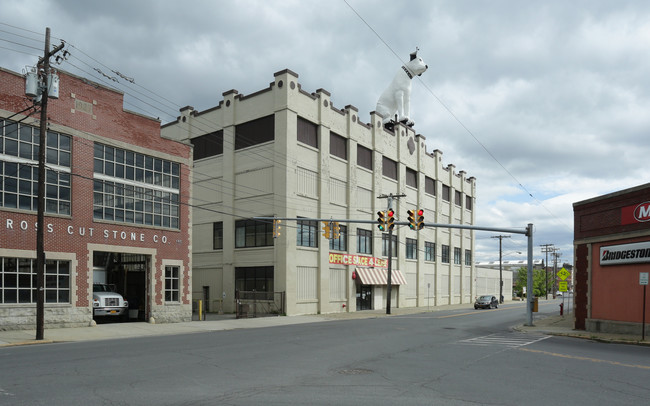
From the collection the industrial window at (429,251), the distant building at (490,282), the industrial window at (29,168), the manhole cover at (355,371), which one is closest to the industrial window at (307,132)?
the industrial window at (29,168)

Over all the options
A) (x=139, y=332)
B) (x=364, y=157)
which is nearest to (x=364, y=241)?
(x=364, y=157)

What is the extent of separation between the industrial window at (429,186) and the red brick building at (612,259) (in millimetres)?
33726

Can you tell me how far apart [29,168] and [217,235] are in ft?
65.4

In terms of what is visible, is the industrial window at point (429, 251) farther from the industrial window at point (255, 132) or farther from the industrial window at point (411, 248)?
the industrial window at point (255, 132)

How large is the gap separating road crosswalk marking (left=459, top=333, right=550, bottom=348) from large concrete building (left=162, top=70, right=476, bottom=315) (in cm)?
1636

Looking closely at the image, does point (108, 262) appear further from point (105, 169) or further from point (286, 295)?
point (286, 295)

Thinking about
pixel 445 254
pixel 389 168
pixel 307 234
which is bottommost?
pixel 445 254

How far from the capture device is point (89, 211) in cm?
2606

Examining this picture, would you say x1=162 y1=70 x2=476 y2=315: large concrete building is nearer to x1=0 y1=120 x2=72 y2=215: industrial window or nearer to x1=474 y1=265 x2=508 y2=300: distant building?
x1=0 y1=120 x2=72 y2=215: industrial window

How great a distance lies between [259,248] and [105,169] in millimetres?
14716

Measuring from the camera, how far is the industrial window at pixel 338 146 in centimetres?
4431

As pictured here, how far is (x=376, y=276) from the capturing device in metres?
48.1

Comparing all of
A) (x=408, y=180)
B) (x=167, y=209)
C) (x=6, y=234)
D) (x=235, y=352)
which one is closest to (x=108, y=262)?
(x=167, y=209)

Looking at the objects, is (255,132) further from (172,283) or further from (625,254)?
(625,254)
